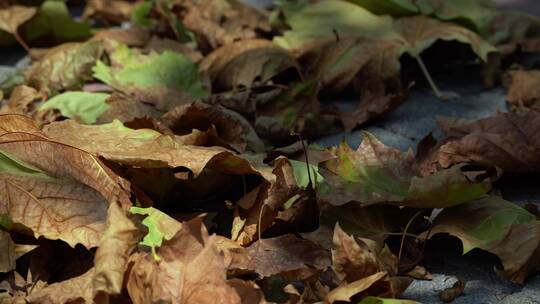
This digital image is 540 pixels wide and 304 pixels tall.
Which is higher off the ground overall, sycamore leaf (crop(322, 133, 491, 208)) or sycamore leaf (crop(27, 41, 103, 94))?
sycamore leaf (crop(322, 133, 491, 208))

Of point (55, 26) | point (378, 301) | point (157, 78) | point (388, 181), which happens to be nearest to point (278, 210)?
point (388, 181)

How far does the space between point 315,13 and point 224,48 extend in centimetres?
27

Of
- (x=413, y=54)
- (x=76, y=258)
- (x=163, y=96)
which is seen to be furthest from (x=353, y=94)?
(x=76, y=258)

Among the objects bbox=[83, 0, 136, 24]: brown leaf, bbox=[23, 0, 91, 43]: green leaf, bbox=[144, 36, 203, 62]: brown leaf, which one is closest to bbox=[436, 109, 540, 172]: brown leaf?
bbox=[144, 36, 203, 62]: brown leaf

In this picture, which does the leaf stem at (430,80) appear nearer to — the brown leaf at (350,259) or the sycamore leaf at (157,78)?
the sycamore leaf at (157,78)

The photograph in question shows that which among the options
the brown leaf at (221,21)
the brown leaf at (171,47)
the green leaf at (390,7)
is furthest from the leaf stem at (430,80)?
the brown leaf at (171,47)

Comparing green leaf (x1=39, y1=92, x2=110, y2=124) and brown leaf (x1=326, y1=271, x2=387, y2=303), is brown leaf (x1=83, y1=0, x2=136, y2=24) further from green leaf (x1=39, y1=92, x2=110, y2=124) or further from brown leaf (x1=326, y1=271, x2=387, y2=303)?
brown leaf (x1=326, y1=271, x2=387, y2=303)

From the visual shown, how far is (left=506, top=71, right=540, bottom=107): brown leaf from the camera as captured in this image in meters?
1.91

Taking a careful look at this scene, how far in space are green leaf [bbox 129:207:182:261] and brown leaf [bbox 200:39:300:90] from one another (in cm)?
68

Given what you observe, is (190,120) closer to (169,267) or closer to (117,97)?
(117,97)

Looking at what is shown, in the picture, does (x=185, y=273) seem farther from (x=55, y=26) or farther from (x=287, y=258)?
(x=55, y=26)

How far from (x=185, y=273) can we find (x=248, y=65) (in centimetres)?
96

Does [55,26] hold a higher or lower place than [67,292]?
lower

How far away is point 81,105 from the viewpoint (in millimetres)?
1847
